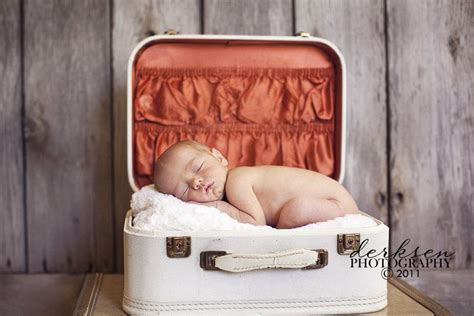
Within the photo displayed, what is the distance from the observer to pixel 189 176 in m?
1.50

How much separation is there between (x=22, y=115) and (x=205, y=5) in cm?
65

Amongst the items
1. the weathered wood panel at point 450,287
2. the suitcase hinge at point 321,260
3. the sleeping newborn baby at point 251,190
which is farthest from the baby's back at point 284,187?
the weathered wood panel at point 450,287

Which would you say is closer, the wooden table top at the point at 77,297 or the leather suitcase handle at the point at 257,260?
the leather suitcase handle at the point at 257,260

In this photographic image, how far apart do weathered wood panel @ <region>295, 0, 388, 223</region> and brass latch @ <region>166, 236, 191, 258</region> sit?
2.72 feet

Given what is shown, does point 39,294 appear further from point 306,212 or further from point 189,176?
point 306,212

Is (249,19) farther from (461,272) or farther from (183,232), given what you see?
(461,272)

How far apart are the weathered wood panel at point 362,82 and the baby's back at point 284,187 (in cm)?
46

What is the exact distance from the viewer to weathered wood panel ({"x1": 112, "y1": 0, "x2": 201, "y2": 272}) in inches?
74.5

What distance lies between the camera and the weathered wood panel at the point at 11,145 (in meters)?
1.86

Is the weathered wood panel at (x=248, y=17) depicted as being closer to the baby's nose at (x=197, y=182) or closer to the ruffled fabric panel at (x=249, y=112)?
the ruffled fabric panel at (x=249, y=112)

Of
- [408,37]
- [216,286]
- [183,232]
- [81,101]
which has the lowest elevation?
[216,286]

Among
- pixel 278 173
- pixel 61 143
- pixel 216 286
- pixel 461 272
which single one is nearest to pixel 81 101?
pixel 61 143

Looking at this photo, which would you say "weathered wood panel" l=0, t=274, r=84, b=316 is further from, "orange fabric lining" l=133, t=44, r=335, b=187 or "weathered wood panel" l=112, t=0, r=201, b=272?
"orange fabric lining" l=133, t=44, r=335, b=187

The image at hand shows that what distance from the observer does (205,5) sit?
6.25 feet
